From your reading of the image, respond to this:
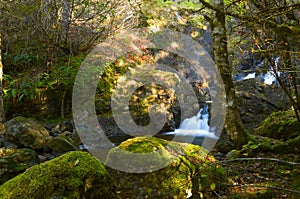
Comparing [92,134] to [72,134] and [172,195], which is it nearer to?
[72,134]

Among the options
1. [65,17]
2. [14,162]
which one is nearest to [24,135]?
[14,162]

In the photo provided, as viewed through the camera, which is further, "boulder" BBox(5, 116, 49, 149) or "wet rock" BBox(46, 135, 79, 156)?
"boulder" BBox(5, 116, 49, 149)

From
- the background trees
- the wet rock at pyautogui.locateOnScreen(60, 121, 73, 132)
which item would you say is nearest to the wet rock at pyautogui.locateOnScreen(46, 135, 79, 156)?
the wet rock at pyautogui.locateOnScreen(60, 121, 73, 132)

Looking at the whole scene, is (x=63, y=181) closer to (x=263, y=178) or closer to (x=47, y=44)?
(x=263, y=178)

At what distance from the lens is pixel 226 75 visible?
525 cm

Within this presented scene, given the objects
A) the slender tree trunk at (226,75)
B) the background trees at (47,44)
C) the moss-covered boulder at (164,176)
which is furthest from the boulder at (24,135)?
the slender tree trunk at (226,75)

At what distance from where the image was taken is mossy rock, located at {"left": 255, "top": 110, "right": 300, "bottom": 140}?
561 cm

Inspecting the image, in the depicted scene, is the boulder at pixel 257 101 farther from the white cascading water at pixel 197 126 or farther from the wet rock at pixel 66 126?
the wet rock at pixel 66 126

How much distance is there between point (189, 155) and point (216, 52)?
235 centimetres

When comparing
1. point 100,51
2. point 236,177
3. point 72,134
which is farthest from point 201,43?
point 236,177

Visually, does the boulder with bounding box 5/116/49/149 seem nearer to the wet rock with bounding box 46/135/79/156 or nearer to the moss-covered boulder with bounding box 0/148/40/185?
the wet rock with bounding box 46/135/79/156

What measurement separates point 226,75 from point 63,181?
3742 mm

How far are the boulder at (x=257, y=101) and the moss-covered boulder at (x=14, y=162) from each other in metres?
6.45

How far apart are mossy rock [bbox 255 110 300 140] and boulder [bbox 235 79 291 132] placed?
71.6 inches
